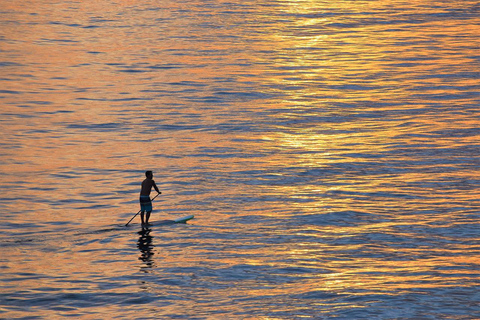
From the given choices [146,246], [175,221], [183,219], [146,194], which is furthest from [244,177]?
[146,246]

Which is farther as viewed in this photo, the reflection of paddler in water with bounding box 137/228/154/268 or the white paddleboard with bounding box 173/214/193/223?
the white paddleboard with bounding box 173/214/193/223

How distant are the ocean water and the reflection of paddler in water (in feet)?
0.38

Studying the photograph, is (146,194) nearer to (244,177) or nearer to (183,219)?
(183,219)

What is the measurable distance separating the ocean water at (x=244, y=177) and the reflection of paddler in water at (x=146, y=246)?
0.12 meters

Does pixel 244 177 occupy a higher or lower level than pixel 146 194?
lower

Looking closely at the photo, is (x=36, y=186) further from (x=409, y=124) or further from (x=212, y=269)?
(x=409, y=124)

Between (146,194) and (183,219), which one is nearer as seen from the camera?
(146,194)

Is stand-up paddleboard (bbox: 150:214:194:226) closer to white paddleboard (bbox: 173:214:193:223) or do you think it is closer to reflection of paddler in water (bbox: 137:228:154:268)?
white paddleboard (bbox: 173:214:193:223)

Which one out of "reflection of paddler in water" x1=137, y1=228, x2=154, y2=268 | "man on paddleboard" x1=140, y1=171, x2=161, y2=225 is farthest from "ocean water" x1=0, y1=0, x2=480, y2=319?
"man on paddleboard" x1=140, y1=171, x2=161, y2=225

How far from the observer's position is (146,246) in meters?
33.7

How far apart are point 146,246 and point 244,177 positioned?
11.2 meters

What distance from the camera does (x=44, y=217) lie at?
123ft

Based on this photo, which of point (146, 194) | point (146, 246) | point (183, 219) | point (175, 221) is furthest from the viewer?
point (183, 219)

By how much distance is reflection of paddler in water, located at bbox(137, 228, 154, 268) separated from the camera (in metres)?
31.9
